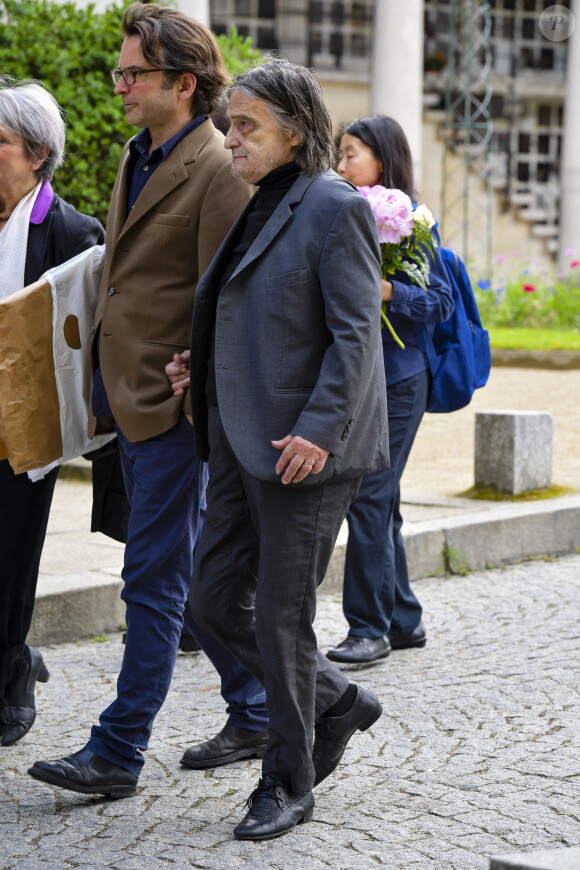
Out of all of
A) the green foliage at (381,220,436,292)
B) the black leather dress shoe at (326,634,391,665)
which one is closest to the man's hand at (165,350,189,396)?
the green foliage at (381,220,436,292)

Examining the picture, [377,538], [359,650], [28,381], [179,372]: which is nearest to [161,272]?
[179,372]

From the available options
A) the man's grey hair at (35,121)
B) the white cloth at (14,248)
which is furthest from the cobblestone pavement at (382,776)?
the man's grey hair at (35,121)

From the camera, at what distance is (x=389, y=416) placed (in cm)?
503

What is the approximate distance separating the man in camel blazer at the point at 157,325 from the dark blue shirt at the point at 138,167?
2 cm

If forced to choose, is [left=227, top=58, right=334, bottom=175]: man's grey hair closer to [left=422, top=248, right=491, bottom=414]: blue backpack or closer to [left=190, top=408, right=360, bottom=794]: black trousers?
[left=190, top=408, right=360, bottom=794]: black trousers

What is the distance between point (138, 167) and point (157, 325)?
50 cm

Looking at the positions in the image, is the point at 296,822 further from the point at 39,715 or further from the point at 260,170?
the point at 260,170

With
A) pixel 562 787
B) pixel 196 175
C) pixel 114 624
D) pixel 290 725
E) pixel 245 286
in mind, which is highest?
pixel 196 175

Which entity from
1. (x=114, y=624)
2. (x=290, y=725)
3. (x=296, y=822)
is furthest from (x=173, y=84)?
(x=114, y=624)

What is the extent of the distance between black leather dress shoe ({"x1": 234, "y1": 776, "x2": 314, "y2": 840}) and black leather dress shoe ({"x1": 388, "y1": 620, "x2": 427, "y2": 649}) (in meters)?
1.85

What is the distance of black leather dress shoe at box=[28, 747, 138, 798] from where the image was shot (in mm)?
3535

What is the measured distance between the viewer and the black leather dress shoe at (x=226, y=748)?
3883mm

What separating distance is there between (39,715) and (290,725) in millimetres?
1384

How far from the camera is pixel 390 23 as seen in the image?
19.7 m
